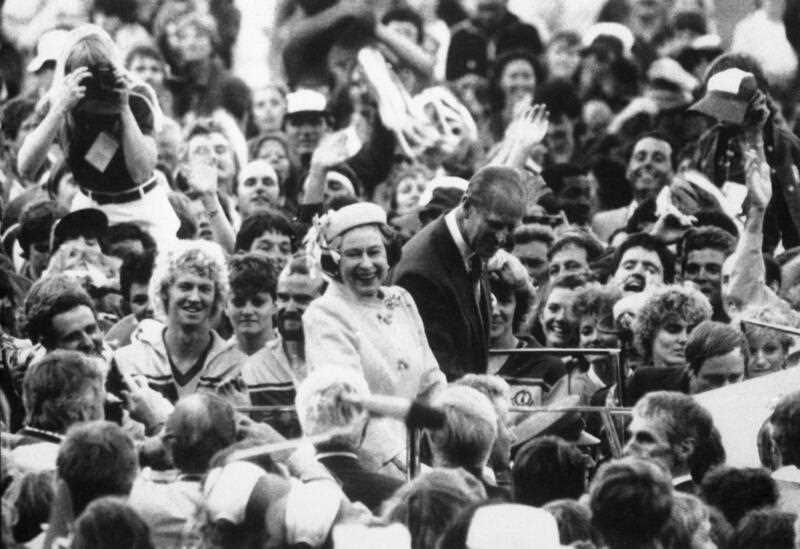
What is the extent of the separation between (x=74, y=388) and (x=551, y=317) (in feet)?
13.0

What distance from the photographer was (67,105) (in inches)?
482

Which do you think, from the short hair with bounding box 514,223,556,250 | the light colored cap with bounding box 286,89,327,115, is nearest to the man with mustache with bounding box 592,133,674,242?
the short hair with bounding box 514,223,556,250

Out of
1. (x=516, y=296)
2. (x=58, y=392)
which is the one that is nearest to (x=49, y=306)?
(x=58, y=392)

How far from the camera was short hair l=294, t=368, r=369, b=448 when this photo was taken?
8266 mm

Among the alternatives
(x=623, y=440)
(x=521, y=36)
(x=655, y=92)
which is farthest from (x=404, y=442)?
(x=521, y=36)

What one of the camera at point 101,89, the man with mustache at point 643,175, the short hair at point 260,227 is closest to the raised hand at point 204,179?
the short hair at point 260,227

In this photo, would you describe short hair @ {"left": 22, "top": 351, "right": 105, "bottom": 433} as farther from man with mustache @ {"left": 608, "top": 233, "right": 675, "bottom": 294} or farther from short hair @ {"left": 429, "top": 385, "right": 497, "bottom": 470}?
man with mustache @ {"left": 608, "top": 233, "right": 675, "bottom": 294}

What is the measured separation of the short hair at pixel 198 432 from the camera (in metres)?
8.09

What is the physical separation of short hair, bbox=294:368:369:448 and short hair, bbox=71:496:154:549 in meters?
1.27

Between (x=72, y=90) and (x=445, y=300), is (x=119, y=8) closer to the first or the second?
(x=72, y=90)

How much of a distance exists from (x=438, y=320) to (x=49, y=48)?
487 cm

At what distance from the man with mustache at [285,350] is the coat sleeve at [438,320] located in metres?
0.59

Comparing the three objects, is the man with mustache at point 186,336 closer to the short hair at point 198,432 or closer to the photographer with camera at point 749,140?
the short hair at point 198,432

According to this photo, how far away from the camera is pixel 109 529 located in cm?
705
